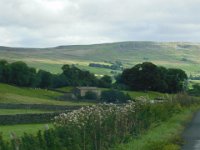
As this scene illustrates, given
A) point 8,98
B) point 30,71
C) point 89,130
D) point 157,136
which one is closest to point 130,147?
point 89,130

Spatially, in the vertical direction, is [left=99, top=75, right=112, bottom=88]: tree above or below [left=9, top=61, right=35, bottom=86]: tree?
below

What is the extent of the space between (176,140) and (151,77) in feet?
373

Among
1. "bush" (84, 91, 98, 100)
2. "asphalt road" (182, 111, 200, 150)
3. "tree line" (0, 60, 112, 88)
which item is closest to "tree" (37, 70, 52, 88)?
"tree line" (0, 60, 112, 88)

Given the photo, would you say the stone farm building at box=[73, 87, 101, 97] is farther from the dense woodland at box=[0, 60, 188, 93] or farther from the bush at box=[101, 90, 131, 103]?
the dense woodland at box=[0, 60, 188, 93]

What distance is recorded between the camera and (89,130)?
24031 millimetres

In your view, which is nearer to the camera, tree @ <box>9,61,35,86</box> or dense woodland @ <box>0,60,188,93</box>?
tree @ <box>9,61,35,86</box>

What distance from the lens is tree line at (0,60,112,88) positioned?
138875 mm

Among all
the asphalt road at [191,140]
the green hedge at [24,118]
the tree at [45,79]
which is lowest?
the tree at [45,79]

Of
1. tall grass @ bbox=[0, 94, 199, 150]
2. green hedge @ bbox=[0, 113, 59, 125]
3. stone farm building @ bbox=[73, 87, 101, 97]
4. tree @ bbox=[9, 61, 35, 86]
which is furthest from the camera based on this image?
tree @ bbox=[9, 61, 35, 86]

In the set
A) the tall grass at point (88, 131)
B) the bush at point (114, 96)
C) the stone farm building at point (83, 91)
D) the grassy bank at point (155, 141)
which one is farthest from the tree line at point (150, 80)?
the tall grass at point (88, 131)

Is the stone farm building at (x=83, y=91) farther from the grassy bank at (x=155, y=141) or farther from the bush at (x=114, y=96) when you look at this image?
the grassy bank at (x=155, y=141)

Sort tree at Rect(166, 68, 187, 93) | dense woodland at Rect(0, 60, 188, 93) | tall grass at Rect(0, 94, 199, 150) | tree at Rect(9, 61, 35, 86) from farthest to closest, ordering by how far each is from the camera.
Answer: tree at Rect(166, 68, 187, 93), dense woodland at Rect(0, 60, 188, 93), tree at Rect(9, 61, 35, 86), tall grass at Rect(0, 94, 199, 150)

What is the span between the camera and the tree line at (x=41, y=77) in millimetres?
138875

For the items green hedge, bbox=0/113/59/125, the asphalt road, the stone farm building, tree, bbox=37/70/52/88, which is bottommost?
the stone farm building
